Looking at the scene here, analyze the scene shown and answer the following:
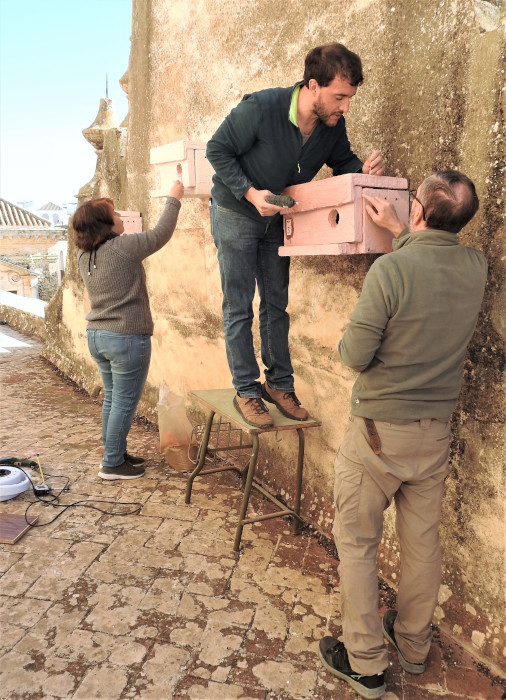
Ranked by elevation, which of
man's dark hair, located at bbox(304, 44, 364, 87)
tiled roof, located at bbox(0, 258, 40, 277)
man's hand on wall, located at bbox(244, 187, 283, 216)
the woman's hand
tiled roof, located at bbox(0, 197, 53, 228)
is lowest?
tiled roof, located at bbox(0, 258, 40, 277)

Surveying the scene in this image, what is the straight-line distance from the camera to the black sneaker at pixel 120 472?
4402 mm

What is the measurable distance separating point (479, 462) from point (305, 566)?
127 cm

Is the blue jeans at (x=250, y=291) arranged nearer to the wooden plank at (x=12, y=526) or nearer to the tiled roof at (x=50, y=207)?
the wooden plank at (x=12, y=526)

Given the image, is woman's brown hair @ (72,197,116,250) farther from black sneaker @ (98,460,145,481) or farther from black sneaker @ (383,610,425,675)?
black sneaker @ (383,610,425,675)

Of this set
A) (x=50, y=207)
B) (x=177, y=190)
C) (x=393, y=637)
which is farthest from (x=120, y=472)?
(x=50, y=207)

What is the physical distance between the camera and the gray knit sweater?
4.00 metres

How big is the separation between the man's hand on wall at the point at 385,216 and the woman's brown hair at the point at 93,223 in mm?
2105

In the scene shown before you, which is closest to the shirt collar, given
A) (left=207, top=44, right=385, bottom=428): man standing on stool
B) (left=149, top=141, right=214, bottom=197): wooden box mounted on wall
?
(left=207, top=44, right=385, bottom=428): man standing on stool

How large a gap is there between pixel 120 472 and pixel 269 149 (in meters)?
2.74

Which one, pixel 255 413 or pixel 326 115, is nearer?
pixel 326 115

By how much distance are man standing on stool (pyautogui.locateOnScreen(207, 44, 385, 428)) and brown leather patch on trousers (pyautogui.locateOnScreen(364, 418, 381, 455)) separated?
0.96 m

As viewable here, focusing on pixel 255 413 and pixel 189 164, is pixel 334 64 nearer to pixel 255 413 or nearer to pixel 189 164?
pixel 189 164

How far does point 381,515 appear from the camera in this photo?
2.33 meters

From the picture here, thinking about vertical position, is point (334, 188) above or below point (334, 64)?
below
